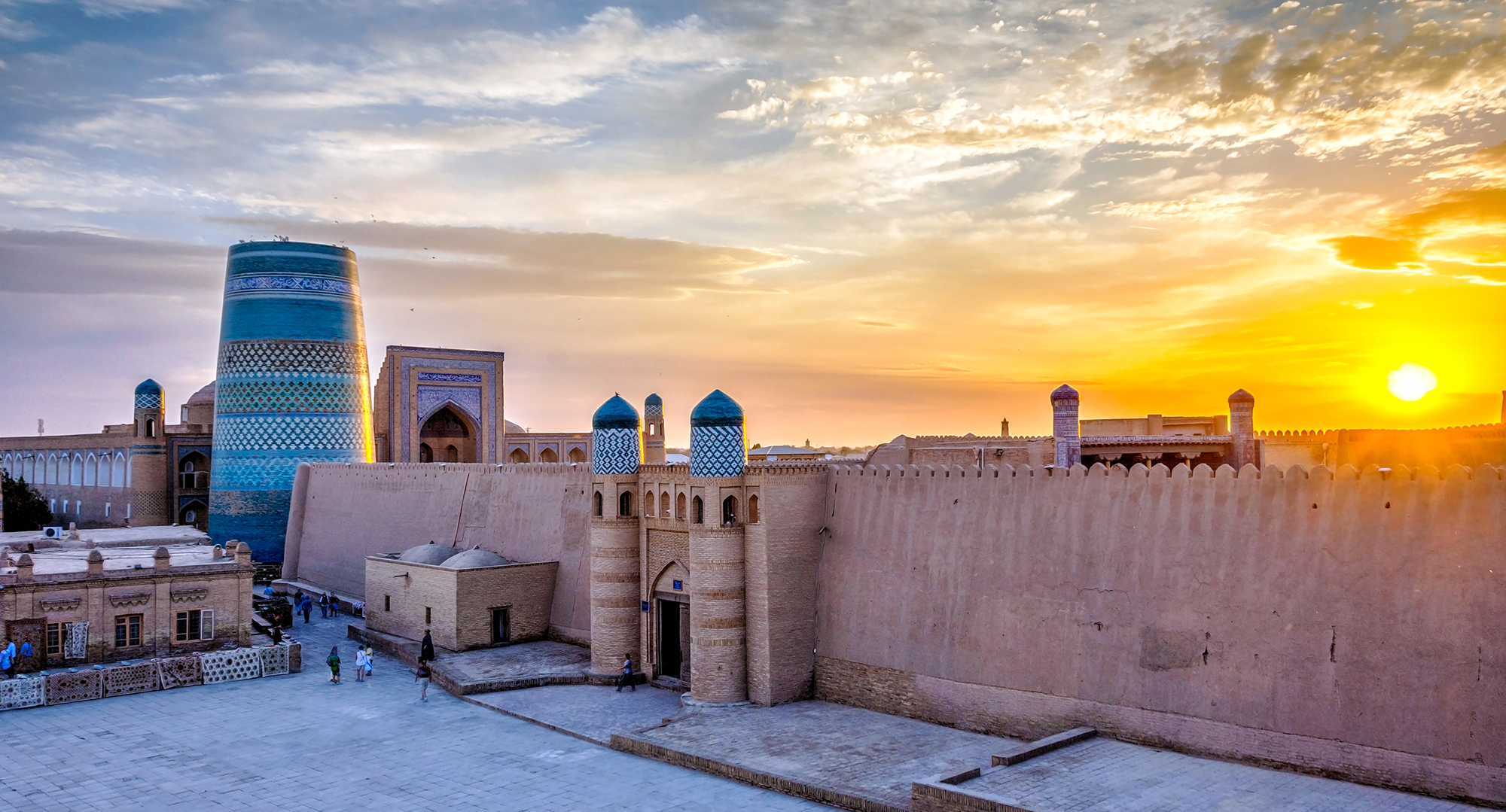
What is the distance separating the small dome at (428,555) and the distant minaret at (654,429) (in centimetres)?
1093

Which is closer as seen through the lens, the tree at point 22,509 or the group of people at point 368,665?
the group of people at point 368,665

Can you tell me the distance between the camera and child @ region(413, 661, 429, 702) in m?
15.3

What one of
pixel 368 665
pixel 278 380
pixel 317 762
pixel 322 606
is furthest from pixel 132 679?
pixel 278 380

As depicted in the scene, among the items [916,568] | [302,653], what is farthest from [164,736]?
[916,568]

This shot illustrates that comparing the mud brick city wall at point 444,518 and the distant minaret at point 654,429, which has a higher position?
the distant minaret at point 654,429

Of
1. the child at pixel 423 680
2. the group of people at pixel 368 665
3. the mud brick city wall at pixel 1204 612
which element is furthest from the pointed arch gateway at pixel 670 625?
the group of people at pixel 368 665

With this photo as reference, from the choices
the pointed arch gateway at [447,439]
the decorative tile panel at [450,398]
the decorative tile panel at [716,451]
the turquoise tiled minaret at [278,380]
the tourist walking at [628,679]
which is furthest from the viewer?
the pointed arch gateway at [447,439]

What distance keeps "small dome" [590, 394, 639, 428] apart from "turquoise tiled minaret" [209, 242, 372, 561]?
12891 millimetres

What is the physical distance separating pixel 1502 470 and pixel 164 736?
14.5m

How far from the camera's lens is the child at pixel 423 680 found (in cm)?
1528

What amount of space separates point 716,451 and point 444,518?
10.7 metres

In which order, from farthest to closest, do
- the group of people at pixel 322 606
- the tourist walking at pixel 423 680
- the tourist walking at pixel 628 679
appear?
the group of people at pixel 322 606 → the tourist walking at pixel 628 679 → the tourist walking at pixel 423 680

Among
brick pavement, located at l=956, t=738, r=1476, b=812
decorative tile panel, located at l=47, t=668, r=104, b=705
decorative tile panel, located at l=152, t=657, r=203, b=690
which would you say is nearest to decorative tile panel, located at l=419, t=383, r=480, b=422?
decorative tile panel, located at l=152, t=657, r=203, b=690

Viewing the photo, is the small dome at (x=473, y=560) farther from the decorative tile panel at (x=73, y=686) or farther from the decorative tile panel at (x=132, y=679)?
the decorative tile panel at (x=73, y=686)
